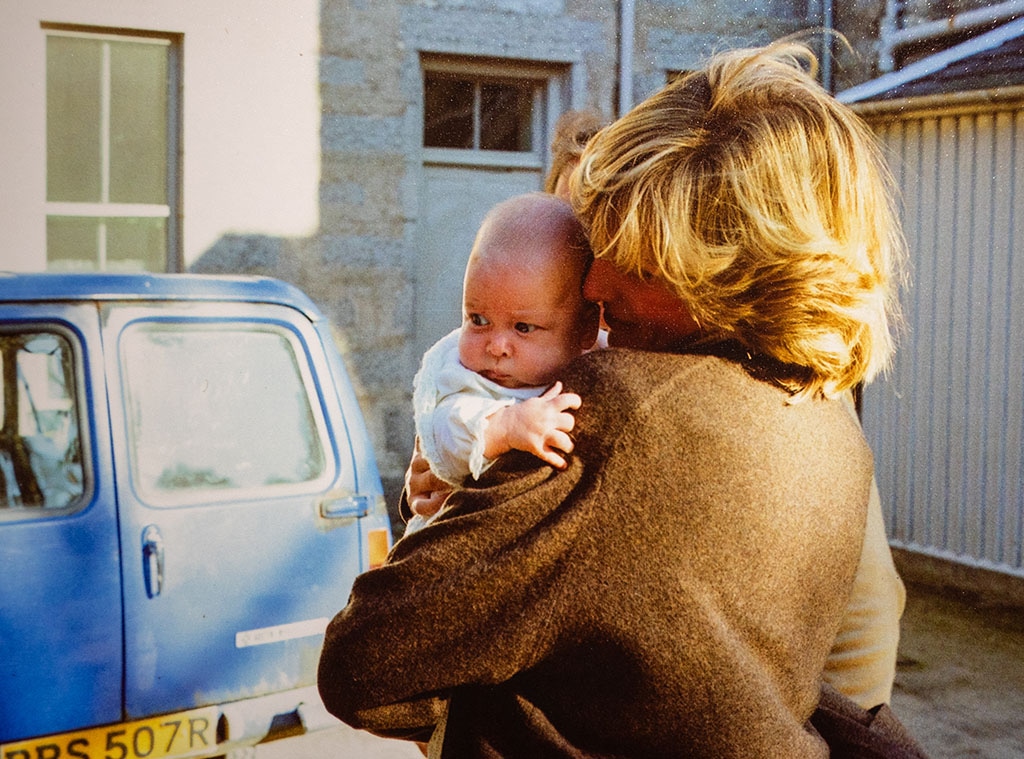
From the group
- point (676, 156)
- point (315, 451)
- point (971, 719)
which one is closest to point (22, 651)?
point (315, 451)

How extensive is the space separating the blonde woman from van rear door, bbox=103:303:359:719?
198 centimetres

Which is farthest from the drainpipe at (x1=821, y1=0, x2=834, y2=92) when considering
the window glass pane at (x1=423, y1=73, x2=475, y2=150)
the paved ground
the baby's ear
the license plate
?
the baby's ear

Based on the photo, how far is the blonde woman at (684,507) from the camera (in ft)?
3.40

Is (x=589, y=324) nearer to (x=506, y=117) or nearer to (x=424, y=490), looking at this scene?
(x=424, y=490)

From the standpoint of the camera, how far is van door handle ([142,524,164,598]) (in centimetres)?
291

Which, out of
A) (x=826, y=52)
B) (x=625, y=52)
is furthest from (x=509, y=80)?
(x=826, y=52)

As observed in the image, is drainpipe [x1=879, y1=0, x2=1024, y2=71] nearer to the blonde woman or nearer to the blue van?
the blue van

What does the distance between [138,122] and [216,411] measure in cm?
422

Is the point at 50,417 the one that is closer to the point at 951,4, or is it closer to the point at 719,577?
the point at 719,577

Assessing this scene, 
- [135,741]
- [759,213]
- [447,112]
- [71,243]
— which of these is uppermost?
[447,112]

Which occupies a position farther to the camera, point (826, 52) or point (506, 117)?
point (826, 52)

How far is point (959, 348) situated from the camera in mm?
6293

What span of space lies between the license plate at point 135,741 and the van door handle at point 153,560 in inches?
14.3

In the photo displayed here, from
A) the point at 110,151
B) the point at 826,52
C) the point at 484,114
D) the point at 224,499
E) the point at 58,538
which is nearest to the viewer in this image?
the point at 58,538
